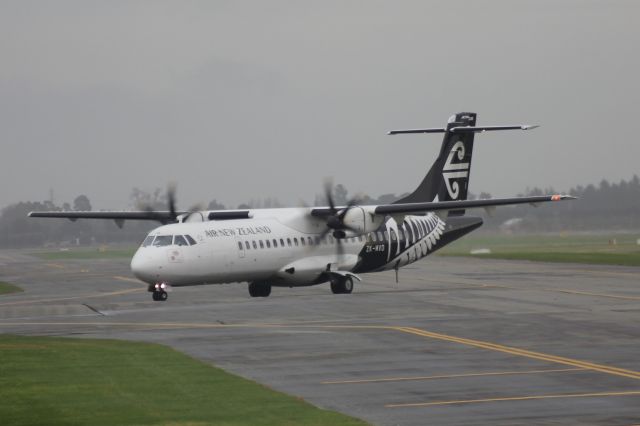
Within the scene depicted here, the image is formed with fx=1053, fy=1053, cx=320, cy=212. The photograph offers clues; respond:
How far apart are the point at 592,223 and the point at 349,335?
92520mm

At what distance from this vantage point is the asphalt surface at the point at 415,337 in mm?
16531

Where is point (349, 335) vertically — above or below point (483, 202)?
below

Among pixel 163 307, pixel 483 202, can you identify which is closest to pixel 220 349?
pixel 163 307

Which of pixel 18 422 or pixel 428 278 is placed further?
pixel 428 278

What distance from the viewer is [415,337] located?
83.8 ft

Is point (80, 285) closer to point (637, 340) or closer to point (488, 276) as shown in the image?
point (488, 276)

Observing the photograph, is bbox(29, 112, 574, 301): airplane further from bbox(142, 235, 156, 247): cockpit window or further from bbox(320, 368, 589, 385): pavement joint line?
bbox(320, 368, 589, 385): pavement joint line

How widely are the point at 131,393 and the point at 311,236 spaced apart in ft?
80.2

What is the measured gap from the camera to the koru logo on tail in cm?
4750

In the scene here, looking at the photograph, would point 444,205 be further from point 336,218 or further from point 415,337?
point 415,337

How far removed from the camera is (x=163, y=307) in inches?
Result: 1467

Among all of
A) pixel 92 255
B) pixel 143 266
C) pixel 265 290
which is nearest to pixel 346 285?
pixel 265 290

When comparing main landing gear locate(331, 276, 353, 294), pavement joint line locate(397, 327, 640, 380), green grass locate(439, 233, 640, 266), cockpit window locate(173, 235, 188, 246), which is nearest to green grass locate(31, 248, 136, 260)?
green grass locate(439, 233, 640, 266)

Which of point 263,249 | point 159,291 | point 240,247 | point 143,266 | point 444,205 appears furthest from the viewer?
point 444,205
